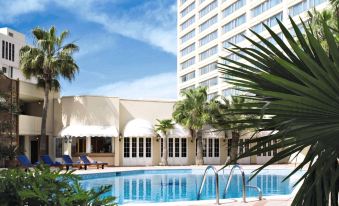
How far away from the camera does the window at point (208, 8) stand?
71.2 metres

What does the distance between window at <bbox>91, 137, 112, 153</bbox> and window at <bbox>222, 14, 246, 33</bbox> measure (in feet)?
108

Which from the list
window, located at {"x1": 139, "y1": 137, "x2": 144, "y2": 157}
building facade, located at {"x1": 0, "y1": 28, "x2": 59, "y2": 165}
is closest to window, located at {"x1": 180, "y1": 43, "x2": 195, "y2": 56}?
window, located at {"x1": 139, "y1": 137, "x2": 144, "y2": 157}

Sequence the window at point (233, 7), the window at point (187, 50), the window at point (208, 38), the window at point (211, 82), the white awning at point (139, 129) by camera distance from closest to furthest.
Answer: the white awning at point (139, 129) < the window at point (233, 7) < the window at point (211, 82) < the window at point (208, 38) < the window at point (187, 50)

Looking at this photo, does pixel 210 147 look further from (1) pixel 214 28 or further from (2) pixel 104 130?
(1) pixel 214 28


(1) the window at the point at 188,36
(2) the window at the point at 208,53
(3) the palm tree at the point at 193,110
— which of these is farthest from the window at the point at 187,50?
(3) the palm tree at the point at 193,110

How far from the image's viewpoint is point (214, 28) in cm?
7050

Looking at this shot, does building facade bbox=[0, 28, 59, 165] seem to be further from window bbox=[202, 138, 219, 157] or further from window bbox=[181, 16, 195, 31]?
window bbox=[181, 16, 195, 31]

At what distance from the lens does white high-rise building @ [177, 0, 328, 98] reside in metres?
54.4

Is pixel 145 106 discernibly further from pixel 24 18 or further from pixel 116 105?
pixel 24 18

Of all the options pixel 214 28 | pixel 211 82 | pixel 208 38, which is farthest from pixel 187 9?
pixel 211 82

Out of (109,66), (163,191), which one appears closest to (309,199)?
(163,191)

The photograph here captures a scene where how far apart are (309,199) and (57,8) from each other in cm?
5243

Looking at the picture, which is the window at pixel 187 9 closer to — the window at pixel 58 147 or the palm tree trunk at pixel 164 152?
the palm tree trunk at pixel 164 152

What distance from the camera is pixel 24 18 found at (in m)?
85.1
